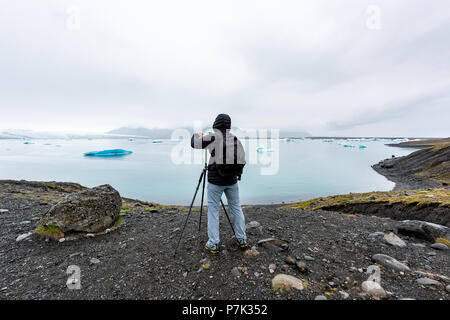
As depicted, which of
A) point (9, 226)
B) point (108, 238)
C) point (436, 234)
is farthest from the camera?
point (9, 226)

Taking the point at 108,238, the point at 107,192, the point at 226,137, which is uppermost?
the point at 226,137

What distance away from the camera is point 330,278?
2.97m

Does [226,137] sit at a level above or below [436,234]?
above

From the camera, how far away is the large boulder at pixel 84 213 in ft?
14.4

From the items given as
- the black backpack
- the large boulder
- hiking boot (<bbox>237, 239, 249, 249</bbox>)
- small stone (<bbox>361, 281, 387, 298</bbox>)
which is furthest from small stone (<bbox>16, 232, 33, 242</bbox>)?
small stone (<bbox>361, 281, 387, 298</bbox>)

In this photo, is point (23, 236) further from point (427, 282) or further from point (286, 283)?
point (427, 282)

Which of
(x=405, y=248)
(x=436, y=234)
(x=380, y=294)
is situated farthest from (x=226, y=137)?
(x=436, y=234)

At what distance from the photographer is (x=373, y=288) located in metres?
2.66

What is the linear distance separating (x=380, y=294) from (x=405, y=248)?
209cm

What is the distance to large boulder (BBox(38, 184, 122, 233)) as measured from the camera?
Result: 14.4 feet

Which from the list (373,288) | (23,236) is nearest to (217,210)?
(373,288)

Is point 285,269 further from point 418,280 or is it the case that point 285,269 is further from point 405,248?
point 405,248
